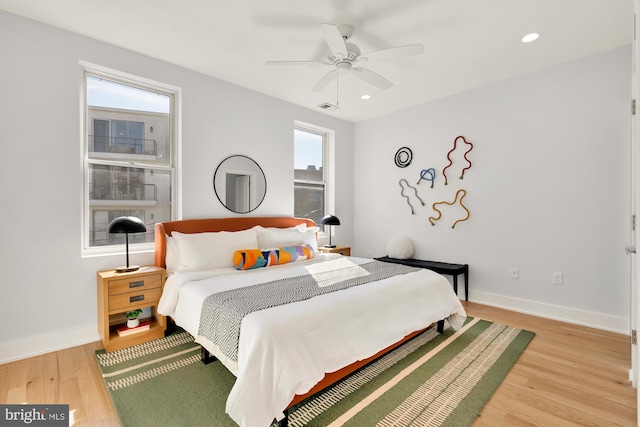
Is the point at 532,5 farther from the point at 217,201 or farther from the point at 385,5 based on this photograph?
the point at 217,201

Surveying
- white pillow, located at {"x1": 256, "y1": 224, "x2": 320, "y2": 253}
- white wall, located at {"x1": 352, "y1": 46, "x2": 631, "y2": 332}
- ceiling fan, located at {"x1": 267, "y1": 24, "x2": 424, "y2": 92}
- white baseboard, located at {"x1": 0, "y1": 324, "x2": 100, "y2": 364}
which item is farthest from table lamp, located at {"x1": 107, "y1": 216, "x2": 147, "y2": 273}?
white wall, located at {"x1": 352, "y1": 46, "x2": 631, "y2": 332}

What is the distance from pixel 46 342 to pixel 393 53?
3673 millimetres

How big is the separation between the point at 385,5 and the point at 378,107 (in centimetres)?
229

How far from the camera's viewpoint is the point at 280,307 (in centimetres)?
182

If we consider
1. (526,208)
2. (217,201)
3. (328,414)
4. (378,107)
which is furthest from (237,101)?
(526,208)

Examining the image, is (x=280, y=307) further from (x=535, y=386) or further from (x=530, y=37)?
(x=530, y=37)

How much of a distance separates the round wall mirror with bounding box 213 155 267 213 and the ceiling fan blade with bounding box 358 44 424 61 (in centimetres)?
201

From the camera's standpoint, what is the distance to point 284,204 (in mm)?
4254

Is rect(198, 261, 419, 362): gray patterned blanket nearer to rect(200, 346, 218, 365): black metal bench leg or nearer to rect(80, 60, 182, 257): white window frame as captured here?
rect(200, 346, 218, 365): black metal bench leg

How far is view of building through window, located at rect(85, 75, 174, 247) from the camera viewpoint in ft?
9.31

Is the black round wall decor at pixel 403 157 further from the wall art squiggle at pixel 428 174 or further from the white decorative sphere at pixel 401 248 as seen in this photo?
the white decorative sphere at pixel 401 248

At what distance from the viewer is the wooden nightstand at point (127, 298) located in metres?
2.47

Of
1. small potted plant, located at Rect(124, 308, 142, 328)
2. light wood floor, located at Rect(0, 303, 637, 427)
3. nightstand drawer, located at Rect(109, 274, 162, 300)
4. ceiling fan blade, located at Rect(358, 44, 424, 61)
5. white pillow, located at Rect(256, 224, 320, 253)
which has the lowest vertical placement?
light wood floor, located at Rect(0, 303, 637, 427)

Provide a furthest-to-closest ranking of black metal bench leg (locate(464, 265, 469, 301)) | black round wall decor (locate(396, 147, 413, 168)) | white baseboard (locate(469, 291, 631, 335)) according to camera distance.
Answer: black round wall decor (locate(396, 147, 413, 168)) < black metal bench leg (locate(464, 265, 469, 301)) < white baseboard (locate(469, 291, 631, 335))
